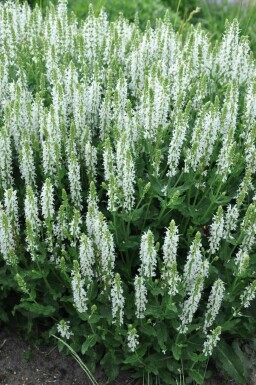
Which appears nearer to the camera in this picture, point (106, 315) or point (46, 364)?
point (106, 315)

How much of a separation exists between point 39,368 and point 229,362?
1.22m

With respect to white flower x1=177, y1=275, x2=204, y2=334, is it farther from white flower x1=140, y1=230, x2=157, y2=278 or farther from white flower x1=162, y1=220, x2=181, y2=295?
white flower x1=140, y1=230, x2=157, y2=278

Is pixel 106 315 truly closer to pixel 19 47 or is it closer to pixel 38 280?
pixel 38 280

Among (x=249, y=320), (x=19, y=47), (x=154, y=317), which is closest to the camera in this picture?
(x=154, y=317)

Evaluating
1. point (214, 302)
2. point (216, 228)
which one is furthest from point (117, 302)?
point (216, 228)

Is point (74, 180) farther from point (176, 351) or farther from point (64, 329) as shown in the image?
point (176, 351)

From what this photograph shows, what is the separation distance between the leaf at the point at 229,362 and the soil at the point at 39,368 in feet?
0.42

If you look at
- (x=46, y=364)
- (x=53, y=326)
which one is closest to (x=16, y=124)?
(x=53, y=326)

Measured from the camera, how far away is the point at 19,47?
455 cm

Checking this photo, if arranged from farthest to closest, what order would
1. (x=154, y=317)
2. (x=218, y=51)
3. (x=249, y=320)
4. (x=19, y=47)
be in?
1. (x=19, y=47)
2. (x=218, y=51)
3. (x=249, y=320)
4. (x=154, y=317)

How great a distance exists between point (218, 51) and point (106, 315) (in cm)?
218

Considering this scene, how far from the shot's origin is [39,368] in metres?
3.68

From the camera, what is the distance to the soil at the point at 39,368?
3.62 metres

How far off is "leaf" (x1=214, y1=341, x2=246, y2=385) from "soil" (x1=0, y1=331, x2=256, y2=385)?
127 millimetres
